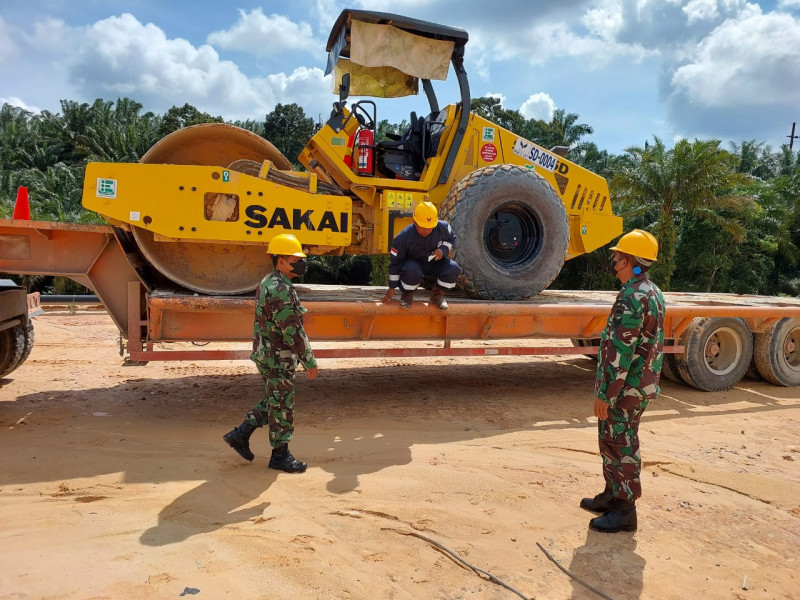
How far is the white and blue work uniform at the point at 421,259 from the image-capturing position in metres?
5.66

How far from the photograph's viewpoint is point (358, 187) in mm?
6379

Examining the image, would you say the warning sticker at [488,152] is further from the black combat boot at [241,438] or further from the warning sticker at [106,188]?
the black combat boot at [241,438]

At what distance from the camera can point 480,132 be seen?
6883 mm

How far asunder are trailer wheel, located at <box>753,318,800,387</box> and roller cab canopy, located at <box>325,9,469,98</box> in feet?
18.2

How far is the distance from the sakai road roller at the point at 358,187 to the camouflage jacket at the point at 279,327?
1310 mm

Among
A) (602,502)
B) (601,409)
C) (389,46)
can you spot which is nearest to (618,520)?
(602,502)

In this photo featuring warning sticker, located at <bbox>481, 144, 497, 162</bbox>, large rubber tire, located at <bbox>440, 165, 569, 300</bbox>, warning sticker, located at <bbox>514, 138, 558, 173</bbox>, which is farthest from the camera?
warning sticker, located at <bbox>514, 138, 558, 173</bbox>

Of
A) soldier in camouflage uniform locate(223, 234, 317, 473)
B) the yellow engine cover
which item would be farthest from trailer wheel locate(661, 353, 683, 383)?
soldier in camouflage uniform locate(223, 234, 317, 473)

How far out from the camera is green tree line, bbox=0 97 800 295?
19.4 m

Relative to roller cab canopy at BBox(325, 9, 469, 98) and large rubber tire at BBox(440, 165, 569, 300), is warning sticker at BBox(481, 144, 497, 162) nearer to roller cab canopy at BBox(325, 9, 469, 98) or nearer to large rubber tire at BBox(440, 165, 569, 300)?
large rubber tire at BBox(440, 165, 569, 300)

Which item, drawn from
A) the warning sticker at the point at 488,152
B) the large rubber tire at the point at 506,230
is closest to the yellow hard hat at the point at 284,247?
the large rubber tire at the point at 506,230

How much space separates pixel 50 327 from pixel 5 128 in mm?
29878

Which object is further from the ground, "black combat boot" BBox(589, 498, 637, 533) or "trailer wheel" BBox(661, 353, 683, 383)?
"trailer wheel" BBox(661, 353, 683, 383)

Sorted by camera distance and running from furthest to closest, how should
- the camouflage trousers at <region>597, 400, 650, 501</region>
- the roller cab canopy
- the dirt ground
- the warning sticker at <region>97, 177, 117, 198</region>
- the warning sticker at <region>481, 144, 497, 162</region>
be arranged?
the warning sticker at <region>481, 144, 497, 162</region> → the roller cab canopy → the warning sticker at <region>97, 177, 117, 198</region> → the camouflage trousers at <region>597, 400, 650, 501</region> → the dirt ground
